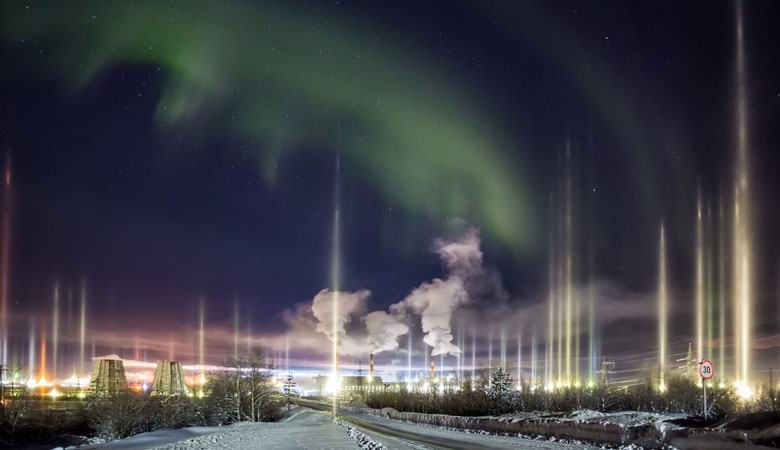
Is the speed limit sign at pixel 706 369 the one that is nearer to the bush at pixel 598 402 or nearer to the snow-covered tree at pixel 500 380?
the bush at pixel 598 402

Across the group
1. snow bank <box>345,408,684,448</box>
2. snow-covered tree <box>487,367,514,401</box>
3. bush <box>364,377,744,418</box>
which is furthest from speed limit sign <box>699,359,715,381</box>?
snow-covered tree <box>487,367,514,401</box>

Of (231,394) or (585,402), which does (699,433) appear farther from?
(231,394)

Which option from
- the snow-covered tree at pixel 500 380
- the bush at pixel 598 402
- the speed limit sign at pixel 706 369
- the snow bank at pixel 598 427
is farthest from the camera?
the snow-covered tree at pixel 500 380

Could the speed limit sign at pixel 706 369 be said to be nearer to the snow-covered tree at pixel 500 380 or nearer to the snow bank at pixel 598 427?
the snow bank at pixel 598 427

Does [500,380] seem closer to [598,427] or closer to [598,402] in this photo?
[598,402]

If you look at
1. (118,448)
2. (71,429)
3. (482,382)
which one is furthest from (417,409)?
(118,448)

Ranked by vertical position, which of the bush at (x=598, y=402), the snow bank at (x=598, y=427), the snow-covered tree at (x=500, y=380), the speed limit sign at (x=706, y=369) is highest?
the speed limit sign at (x=706, y=369)

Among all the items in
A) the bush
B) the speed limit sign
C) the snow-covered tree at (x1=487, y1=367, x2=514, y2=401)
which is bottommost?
the snow-covered tree at (x1=487, y1=367, x2=514, y2=401)

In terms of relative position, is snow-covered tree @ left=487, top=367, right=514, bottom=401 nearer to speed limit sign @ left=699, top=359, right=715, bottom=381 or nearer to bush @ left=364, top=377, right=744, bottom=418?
bush @ left=364, top=377, right=744, bottom=418

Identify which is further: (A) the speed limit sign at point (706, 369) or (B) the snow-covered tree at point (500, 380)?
(B) the snow-covered tree at point (500, 380)

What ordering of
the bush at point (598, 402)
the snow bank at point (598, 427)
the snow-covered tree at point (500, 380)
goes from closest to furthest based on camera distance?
the snow bank at point (598, 427), the bush at point (598, 402), the snow-covered tree at point (500, 380)

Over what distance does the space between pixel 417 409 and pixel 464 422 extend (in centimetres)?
5016

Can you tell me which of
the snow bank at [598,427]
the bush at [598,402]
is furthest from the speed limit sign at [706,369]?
the bush at [598,402]

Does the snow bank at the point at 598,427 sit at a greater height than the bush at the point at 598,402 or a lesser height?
greater
